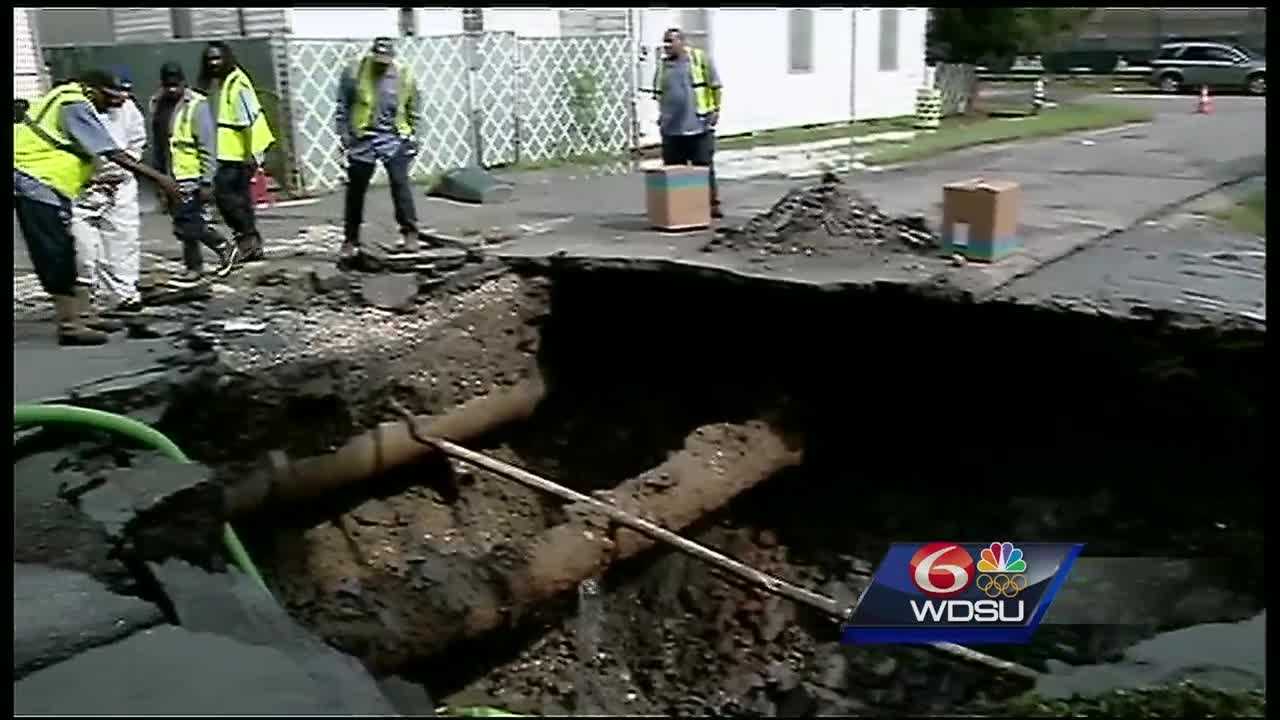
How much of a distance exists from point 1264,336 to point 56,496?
6112mm

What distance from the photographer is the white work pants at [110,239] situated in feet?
25.6

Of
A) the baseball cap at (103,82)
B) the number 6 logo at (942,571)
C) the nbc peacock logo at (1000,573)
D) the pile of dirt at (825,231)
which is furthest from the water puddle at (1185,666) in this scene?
the baseball cap at (103,82)

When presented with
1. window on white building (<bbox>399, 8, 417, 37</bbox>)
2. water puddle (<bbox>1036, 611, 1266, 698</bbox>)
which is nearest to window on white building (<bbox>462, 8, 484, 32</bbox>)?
window on white building (<bbox>399, 8, 417, 37</bbox>)

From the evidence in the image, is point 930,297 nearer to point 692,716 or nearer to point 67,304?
point 692,716

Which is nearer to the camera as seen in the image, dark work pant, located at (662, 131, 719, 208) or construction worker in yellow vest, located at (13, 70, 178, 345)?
construction worker in yellow vest, located at (13, 70, 178, 345)

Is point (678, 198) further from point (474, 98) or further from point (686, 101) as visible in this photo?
point (474, 98)

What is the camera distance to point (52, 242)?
6930 millimetres

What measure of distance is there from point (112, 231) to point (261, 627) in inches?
191

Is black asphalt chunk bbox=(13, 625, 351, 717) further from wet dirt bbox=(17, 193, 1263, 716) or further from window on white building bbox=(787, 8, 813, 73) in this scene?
window on white building bbox=(787, 8, 813, 73)

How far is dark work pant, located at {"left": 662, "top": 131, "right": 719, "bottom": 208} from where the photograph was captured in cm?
1011

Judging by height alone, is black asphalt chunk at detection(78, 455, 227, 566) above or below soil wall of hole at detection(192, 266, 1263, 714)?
above

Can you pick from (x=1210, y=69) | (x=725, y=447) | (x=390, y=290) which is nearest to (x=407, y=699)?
(x=725, y=447)

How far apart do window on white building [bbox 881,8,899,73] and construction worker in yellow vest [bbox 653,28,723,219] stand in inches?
472

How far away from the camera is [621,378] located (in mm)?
9367
